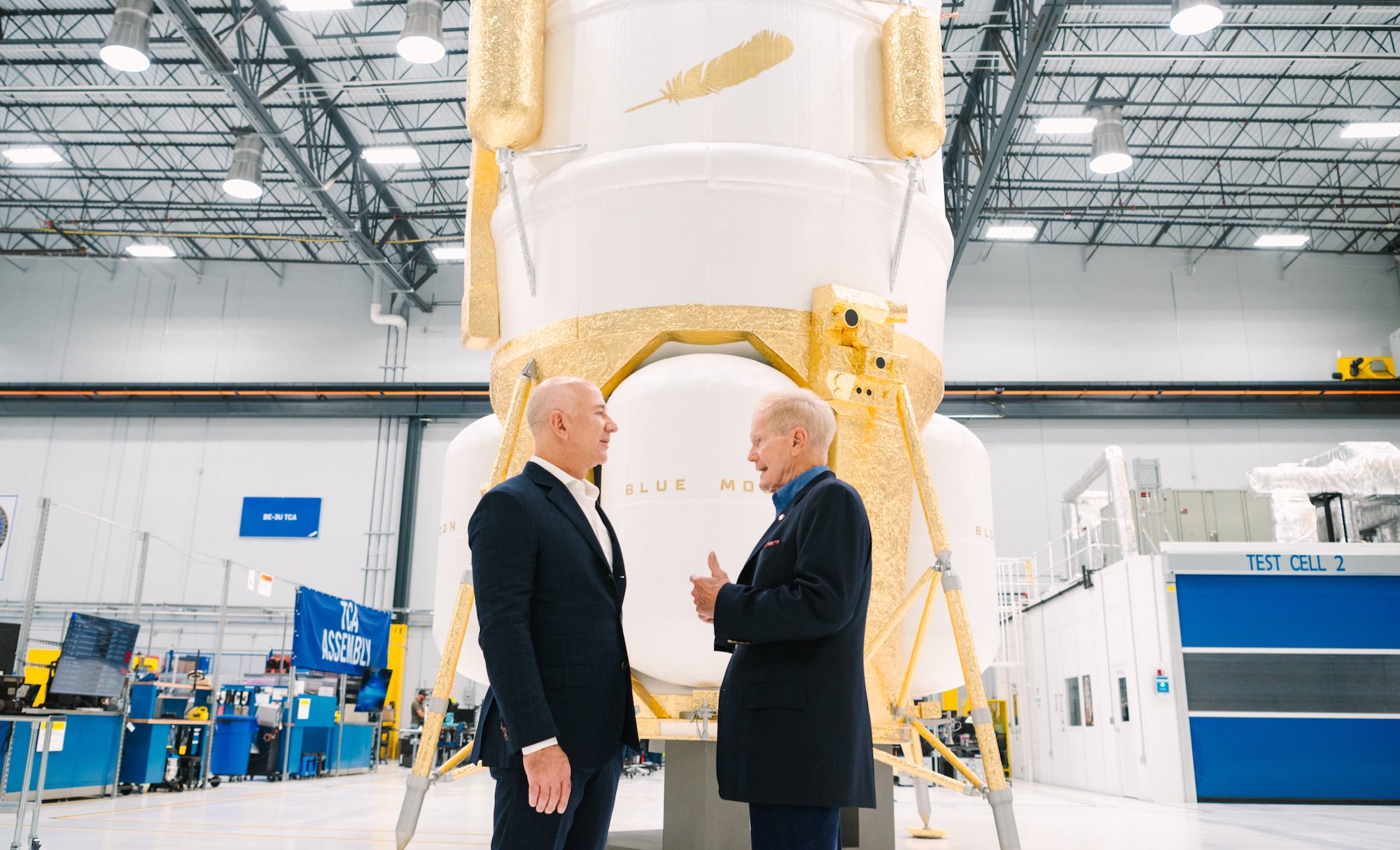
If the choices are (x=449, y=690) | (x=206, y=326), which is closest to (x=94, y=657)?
(x=449, y=690)

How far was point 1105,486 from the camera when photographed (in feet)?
63.7

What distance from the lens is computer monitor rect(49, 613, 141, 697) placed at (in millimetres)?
8734

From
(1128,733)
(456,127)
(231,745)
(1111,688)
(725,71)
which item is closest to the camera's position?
(725,71)

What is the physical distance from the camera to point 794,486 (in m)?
2.79

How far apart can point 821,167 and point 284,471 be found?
20.8 m

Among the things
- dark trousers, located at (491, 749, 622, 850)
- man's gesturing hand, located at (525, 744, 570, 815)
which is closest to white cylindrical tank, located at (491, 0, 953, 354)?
dark trousers, located at (491, 749, 622, 850)

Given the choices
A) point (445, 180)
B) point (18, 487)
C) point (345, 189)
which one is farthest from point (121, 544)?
point (445, 180)

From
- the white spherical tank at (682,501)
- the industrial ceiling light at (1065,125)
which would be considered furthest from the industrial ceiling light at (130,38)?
the industrial ceiling light at (1065,125)

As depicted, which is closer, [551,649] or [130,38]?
[551,649]

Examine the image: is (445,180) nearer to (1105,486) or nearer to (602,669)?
(1105,486)

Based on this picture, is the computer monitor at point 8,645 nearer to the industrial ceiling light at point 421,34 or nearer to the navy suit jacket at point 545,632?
the navy suit jacket at point 545,632

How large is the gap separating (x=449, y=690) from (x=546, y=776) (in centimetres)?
256

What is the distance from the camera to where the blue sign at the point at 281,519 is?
22953 millimetres

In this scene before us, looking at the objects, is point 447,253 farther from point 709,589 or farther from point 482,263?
point 709,589
